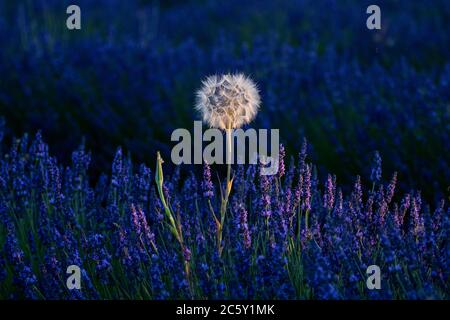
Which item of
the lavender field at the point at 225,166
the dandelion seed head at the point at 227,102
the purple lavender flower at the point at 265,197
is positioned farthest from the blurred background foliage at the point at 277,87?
the purple lavender flower at the point at 265,197

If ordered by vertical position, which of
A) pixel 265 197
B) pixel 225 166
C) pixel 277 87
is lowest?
pixel 265 197

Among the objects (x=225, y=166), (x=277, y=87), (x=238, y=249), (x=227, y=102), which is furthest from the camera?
(x=277, y=87)

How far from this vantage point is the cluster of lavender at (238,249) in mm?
2621

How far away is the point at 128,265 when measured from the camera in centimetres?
276

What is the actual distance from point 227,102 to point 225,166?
5.73 feet

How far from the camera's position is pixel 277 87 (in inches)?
217

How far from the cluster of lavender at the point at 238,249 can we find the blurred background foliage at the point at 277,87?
0.76m

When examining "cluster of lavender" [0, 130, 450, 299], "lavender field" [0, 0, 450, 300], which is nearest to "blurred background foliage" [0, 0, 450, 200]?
"lavender field" [0, 0, 450, 300]

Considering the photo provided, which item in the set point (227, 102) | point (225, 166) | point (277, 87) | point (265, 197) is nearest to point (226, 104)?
point (227, 102)

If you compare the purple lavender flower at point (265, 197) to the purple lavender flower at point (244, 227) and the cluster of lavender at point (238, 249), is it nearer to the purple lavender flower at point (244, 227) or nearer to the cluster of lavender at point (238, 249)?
the cluster of lavender at point (238, 249)

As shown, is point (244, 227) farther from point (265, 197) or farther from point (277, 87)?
point (277, 87)

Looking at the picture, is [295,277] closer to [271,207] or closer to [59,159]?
[271,207]

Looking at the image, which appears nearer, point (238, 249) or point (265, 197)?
Result: point (238, 249)
